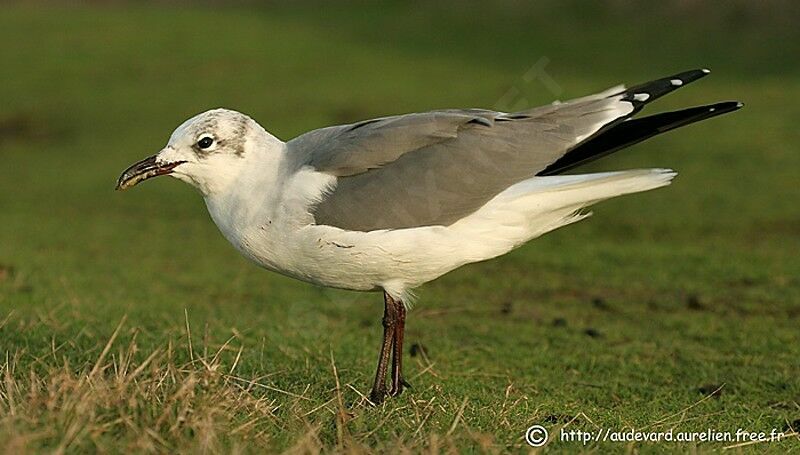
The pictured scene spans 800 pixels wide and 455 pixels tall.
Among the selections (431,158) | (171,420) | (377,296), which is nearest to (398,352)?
(431,158)

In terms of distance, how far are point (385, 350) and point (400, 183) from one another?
0.79 m

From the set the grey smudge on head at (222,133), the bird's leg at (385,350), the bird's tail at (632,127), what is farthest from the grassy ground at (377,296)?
A: the bird's tail at (632,127)

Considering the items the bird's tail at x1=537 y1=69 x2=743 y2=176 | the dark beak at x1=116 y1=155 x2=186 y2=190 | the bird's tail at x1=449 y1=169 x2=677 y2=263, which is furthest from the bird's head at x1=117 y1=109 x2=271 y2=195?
the bird's tail at x1=537 y1=69 x2=743 y2=176

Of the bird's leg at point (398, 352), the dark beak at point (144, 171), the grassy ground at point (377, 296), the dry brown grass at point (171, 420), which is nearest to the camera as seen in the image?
the dry brown grass at point (171, 420)

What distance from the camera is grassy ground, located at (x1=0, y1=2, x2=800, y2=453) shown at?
4.23 m

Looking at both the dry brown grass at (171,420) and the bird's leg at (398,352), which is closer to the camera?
the dry brown grass at (171,420)

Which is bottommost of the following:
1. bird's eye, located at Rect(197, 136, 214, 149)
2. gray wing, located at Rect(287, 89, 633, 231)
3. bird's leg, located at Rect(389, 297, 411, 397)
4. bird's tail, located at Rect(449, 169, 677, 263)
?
bird's leg, located at Rect(389, 297, 411, 397)

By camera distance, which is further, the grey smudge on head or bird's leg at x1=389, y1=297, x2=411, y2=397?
bird's leg at x1=389, y1=297, x2=411, y2=397

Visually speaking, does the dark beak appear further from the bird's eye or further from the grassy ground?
the grassy ground

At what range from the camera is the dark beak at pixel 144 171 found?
16.5 feet

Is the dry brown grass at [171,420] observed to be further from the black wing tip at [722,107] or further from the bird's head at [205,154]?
the black wing tip at [722,107]

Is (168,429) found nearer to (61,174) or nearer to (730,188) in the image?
(730,188)

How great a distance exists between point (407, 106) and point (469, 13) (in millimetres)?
10776

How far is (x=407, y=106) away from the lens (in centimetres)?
1714
